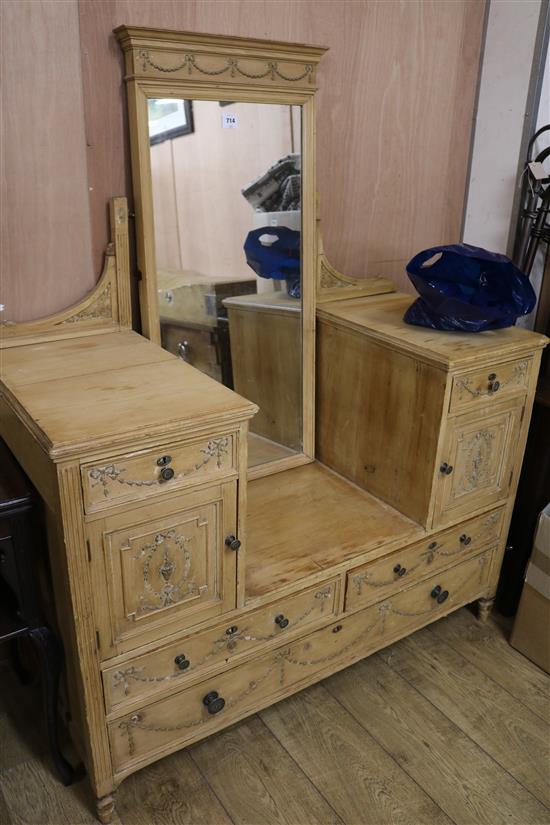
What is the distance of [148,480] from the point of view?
1379 millimetres

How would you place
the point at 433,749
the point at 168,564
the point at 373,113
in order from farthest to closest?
the point at 373,113, the point at 433,749, the point at 168,564

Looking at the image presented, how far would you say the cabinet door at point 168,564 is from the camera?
1412 mm

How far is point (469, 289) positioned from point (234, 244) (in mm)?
684

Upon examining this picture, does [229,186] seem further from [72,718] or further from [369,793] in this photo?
[369,793]

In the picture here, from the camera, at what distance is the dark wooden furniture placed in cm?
144

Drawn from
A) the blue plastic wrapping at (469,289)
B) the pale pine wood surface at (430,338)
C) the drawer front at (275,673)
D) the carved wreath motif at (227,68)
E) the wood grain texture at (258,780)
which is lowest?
the wood grain texture at (258,780)

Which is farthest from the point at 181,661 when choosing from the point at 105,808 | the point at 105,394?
the point at 105,394

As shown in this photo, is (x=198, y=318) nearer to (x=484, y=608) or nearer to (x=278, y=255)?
(x=278, y=255)

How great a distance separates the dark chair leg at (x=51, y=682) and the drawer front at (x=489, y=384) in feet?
3.78

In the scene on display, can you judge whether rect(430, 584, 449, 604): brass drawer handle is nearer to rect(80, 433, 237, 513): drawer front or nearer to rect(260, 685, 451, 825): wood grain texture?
rect(260, 685, 451, 825): wood grain texture

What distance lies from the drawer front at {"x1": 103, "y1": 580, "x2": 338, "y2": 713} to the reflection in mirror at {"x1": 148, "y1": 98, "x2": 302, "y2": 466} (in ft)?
1.75

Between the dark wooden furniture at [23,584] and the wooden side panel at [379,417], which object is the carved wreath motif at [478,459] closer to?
the wooden side panel at [379,417]

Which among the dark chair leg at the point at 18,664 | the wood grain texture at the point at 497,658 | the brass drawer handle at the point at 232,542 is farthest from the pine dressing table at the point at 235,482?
the dark chair leg at the point at 18,664

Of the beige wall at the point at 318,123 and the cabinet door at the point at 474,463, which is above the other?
the beige wall at the point at 318,123
